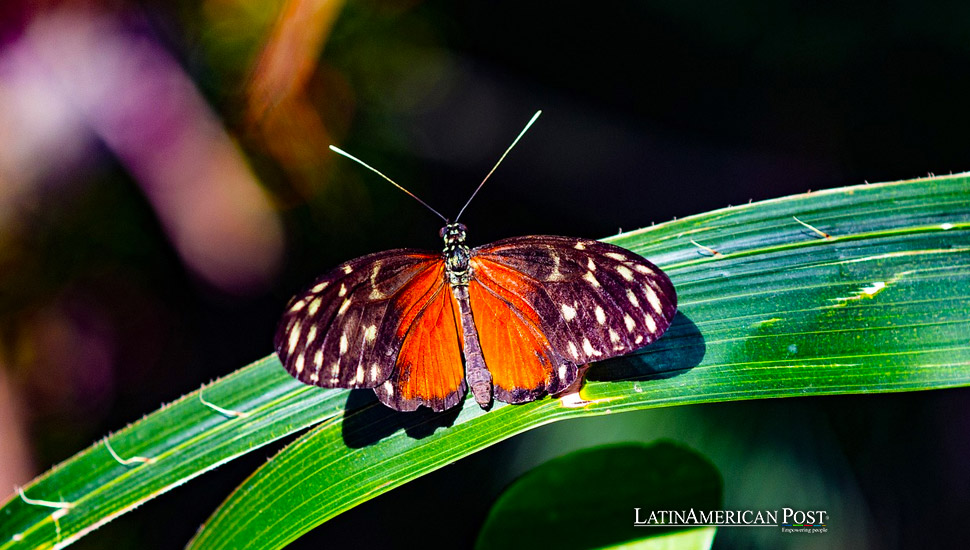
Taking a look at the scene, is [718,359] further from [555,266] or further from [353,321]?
[353,321]

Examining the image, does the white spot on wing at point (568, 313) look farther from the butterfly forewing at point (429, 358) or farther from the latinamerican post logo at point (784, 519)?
the latinamerican post logo at point (784, 519)

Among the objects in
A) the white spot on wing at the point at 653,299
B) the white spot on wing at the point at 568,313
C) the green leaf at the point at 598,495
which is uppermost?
the white spot on wing at the point at 568,313

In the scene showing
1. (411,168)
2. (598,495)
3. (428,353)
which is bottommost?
(598,495)

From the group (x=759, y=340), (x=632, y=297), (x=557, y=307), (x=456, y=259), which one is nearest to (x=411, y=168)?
(x=456, y=259)

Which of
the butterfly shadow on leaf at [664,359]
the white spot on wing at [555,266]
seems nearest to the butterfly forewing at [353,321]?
the white spot on wing at [555,266]

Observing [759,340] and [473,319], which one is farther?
[473,319]

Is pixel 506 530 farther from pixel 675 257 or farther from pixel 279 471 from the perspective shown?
pixel 675 257
